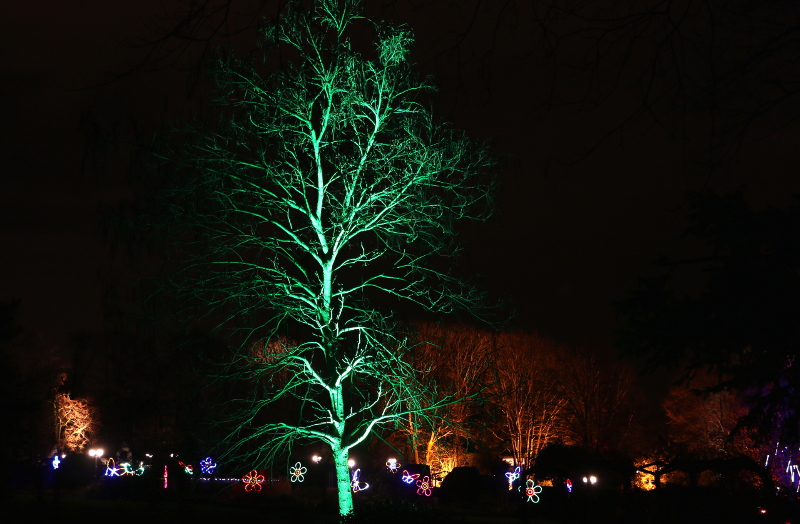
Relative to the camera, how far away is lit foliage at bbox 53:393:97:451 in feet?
144

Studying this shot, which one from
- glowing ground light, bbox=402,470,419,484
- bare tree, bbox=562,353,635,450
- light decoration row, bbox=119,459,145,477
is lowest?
glowing ground light, bbox=402,470,419,484

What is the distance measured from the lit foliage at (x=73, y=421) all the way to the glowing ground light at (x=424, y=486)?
23931mm

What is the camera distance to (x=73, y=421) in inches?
1764

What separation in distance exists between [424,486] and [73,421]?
2655 cm

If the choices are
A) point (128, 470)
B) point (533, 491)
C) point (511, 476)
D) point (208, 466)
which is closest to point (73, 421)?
point (128, 470)

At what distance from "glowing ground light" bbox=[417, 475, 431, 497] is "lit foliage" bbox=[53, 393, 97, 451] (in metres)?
23.9

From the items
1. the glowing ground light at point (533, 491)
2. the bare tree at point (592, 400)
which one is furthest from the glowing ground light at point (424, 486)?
the bare tree at point (592, 400)

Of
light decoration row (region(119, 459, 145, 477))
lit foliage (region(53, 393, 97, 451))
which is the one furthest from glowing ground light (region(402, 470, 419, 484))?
lit foliage (region(53, 393, 97, 451))

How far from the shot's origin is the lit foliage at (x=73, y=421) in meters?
43.9

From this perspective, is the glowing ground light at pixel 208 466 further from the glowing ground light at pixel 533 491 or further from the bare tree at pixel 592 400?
the bare tree at pixel 592 400

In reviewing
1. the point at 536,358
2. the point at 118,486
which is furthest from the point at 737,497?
the point at 536,358

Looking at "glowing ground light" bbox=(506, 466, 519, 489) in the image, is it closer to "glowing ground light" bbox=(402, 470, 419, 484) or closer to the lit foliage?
"glowing ground light" bbox=(402, 470, 419, 484)

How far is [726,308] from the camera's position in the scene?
1220 cm

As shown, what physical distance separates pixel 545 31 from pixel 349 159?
716 centimetres
